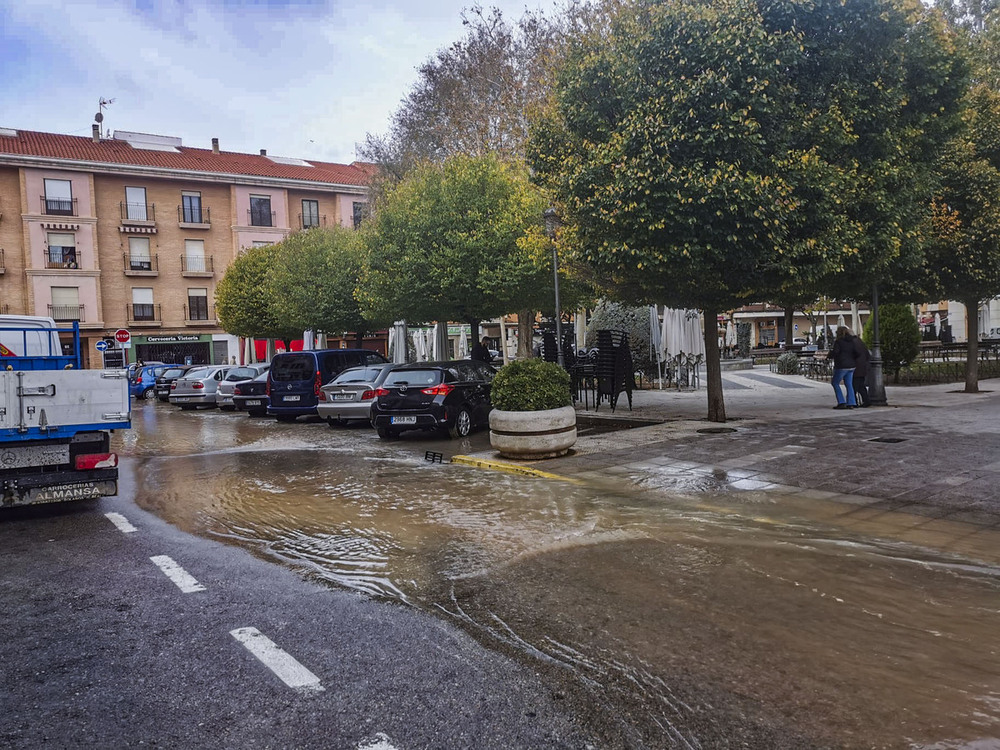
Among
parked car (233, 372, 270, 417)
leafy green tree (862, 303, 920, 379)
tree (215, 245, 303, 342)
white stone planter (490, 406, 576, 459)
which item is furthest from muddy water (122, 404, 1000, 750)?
tree (215, 245, 303, 342)

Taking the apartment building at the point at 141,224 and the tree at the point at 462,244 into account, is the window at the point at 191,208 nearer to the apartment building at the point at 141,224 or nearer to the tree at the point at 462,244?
the apartment building at the point at 141,224

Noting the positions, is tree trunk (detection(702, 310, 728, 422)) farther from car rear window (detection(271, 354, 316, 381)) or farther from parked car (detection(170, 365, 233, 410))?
parked car (detection(170, 365, 233, 410))

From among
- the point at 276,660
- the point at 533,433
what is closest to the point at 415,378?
the point at 533,433

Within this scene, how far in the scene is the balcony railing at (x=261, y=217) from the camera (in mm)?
47406

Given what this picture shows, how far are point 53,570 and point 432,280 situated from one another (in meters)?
13.3

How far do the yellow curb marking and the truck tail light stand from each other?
446cm

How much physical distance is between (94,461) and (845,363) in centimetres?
1290

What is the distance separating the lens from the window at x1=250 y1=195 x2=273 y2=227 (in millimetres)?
47500

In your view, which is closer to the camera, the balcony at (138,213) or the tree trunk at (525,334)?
the tree trunk at (525,334)

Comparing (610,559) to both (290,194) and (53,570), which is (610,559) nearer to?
(53,570)

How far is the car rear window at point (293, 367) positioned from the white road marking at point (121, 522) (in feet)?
33.1

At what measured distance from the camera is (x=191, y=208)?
151ft

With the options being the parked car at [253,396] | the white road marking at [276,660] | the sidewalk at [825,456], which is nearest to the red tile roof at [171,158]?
the parked car at [253,396]

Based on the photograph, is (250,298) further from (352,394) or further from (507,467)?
(507,467)
